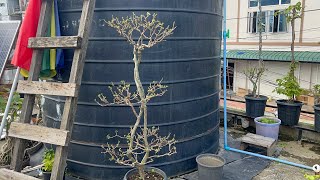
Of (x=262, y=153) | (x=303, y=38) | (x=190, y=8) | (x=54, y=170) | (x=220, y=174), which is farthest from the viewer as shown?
(x=303, y=38)

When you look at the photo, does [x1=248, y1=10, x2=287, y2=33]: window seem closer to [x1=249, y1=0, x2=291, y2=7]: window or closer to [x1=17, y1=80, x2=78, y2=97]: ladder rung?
[x1=249, y1=0, x2=291, y2=7]: window

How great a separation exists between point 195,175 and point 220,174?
2.24 feet

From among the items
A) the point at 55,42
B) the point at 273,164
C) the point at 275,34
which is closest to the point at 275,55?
the point at 275,34

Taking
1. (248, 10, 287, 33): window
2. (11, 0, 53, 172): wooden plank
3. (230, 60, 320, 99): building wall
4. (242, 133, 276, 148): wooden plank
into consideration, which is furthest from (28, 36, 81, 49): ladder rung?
(248, 10, 287, 33): window

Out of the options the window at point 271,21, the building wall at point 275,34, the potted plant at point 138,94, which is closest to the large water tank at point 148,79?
the potted plant at point 138,94

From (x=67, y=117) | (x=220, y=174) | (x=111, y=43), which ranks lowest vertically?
(x=220, y=174)

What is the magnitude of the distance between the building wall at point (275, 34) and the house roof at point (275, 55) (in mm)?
565

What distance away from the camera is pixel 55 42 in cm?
341

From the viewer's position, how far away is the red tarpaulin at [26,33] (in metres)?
3.71

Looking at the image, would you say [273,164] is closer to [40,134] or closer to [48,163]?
[48,163]

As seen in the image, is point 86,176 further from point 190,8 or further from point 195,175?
point 190,8

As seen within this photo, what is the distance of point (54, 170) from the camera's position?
10.2 ft

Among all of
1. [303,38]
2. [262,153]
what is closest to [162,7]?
[262,153]

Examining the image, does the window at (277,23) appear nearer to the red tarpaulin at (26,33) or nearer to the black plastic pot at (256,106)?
the black plastic pot at (256,106)
